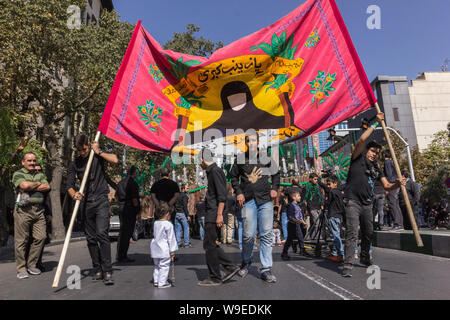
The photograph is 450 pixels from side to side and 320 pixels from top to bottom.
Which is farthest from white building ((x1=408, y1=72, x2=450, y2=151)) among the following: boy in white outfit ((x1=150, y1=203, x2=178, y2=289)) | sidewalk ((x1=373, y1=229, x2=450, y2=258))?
boy in white outfit ((x1=150, y1=203, x2=178, y2=289))

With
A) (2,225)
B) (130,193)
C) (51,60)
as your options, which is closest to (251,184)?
(130,193)

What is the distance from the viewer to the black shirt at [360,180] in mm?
5555

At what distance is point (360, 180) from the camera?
18.3 feet

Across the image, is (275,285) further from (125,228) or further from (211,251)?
(125,228)

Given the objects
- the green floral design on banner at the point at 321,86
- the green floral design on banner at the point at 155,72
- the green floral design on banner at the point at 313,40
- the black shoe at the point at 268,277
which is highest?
the green floral design on banner at the point at 313,40

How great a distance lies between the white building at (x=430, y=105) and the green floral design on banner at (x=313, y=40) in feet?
221

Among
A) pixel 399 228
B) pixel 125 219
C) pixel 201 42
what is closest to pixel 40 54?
pixel 125 219

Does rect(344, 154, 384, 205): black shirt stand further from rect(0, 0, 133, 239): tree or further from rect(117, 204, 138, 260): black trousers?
Result: rect(0, 0, 133, 239): tree

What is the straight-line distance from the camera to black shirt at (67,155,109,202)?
528cm

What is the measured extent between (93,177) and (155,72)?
2.09m

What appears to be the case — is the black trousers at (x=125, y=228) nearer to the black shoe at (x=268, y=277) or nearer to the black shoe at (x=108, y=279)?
the black shoe at (x=108, y=279)

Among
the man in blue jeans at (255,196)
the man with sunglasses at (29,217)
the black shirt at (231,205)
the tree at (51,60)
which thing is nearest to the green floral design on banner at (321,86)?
the man in blue jeans at (255,196)

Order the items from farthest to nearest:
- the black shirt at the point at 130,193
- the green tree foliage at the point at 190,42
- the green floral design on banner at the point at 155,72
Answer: the green tree foliage at the point at 190,42 → the black shirt at the point at 130,193 → the green floral design on banner at the point at 155,72

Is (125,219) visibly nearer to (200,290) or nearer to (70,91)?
(200,290)
